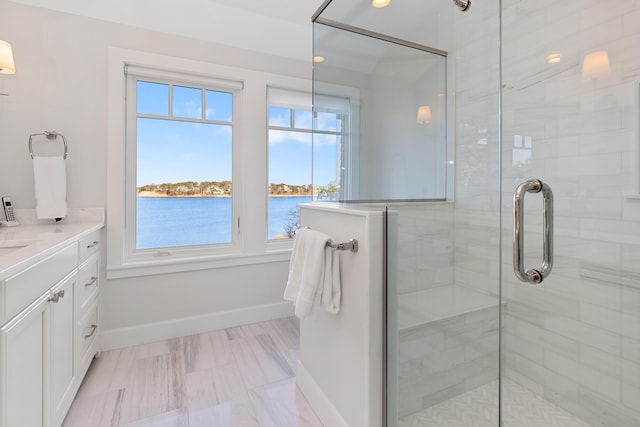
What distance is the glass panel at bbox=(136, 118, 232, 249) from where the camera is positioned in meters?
2.40

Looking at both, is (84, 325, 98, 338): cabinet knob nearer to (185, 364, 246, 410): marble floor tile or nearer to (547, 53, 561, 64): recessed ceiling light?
(185, 364, 246, 410): marble floor tile

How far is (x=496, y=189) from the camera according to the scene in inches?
65.2

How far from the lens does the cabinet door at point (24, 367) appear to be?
0.91 metres

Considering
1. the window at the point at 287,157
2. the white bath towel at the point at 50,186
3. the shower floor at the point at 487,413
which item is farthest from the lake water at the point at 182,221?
the shower floor at the point at 487,413

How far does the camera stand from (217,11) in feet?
8.13

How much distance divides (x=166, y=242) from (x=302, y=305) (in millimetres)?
1642

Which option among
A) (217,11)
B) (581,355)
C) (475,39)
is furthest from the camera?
(217,11)

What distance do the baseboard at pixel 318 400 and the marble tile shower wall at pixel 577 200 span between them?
2.99 feet

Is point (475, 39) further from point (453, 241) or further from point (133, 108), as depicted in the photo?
point (133, 108)

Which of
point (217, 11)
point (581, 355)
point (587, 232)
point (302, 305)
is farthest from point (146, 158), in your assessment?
point (581, 355)

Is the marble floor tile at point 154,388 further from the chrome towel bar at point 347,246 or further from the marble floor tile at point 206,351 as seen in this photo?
the chrome towel bar at point 347,246

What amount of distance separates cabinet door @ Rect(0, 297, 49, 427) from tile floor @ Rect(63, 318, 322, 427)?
0.47 meters

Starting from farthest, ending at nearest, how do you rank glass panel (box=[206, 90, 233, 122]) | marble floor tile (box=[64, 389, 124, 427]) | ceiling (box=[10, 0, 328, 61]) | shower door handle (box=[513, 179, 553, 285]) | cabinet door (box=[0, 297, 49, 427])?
glass panel (box=[206, 90, 233, 122]), ceiling (box=[10, 0, 328, 61]), marble floor tile (box=[64, 389, 124, 427]), shower door handle (box=[513, 179, 553, 285]), cabinet door (box=[0, 297, 49, 427])

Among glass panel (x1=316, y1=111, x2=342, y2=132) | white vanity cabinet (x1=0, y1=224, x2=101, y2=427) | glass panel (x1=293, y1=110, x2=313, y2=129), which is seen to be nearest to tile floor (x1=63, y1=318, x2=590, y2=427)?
white vanity cabinet (x1=0, y1=224, x2=101, y2=427)
